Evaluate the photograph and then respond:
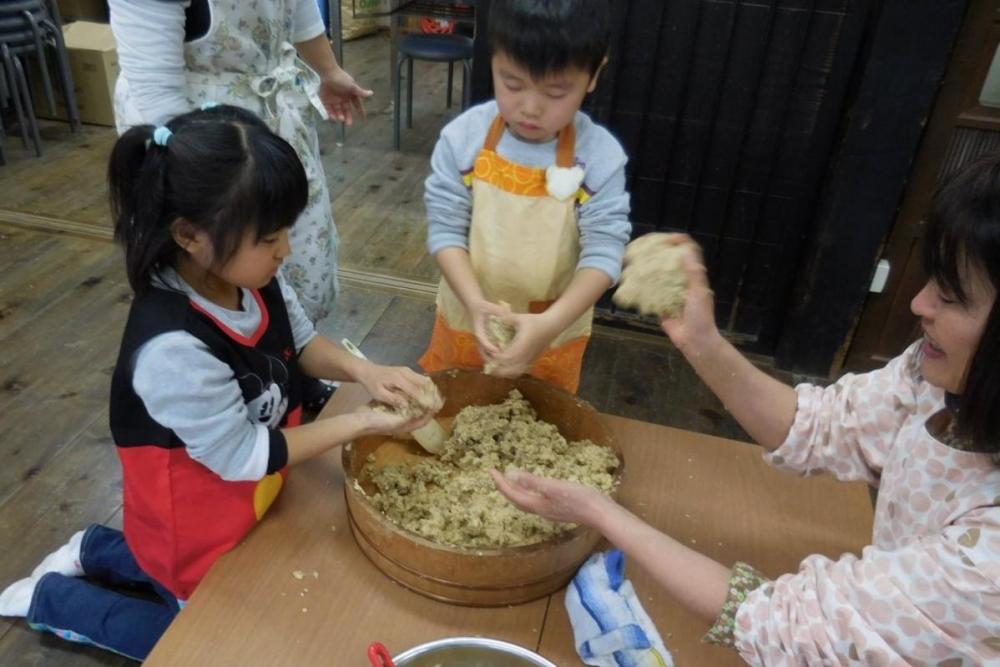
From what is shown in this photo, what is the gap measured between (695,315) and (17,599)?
1.38 metres

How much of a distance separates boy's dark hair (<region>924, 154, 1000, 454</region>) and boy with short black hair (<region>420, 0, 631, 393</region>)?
598mm

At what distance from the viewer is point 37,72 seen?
13.3ft

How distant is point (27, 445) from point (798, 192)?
2314mm

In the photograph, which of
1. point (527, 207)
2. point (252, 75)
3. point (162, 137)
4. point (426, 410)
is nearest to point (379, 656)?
point (426, 410)

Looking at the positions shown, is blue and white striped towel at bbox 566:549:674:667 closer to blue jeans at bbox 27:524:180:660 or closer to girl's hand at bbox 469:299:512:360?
girl's hand at bbox 469:299:512:360

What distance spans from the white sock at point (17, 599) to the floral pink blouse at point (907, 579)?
4.29ft

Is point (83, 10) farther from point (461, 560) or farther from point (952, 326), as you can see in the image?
point (952, 326)

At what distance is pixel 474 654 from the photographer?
0.87 meters

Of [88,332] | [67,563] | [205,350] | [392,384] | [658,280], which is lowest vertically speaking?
[88,332]

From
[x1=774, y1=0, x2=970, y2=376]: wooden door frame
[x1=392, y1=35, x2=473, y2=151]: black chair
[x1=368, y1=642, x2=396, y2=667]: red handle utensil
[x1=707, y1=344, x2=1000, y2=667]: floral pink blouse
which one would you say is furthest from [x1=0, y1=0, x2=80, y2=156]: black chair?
[x1=707, y1=344, x2=1000, y2=667]: floral pink blouse

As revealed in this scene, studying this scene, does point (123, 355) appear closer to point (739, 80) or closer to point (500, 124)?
point (500, 124)

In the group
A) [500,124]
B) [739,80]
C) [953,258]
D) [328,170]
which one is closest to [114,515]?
[500,124]

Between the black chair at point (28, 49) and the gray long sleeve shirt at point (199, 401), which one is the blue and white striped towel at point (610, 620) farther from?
the black chair at point (28, 49)

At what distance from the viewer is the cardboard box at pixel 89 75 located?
3893 millimetres
